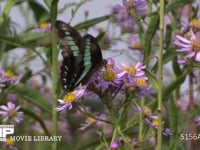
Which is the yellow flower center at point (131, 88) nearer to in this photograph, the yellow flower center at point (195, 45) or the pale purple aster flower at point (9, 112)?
the yellow flower center at point (195, 45)

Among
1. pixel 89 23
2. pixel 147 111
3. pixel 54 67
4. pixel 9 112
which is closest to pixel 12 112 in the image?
pixel 9 112

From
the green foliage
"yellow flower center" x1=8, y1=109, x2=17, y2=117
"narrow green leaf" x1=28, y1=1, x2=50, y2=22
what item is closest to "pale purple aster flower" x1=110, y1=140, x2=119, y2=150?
the green foliage

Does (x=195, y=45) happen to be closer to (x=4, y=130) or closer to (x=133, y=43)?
(x=4, y=130)

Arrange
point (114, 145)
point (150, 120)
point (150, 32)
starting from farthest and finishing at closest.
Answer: point (150, 32), point (150, 120), point (114, 145)

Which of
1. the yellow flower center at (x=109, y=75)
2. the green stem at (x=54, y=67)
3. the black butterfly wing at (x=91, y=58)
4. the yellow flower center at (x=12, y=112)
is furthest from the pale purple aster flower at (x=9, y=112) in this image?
the yellow flower center at (x=109, y=75)

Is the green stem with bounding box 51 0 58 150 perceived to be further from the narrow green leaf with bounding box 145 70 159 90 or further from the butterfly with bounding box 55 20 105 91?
the narrow green leaf with bounding box 145 70 159 90

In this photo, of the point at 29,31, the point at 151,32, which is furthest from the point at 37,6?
the point at 151,32
